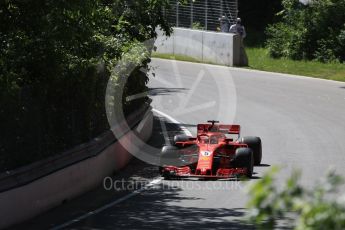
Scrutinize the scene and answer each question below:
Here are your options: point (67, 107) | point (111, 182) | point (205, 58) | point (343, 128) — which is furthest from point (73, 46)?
point (205, 58)

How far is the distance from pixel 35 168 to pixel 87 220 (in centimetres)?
132

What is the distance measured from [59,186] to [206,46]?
83.5ft

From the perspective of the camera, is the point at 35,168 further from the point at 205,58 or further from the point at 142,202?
the point at 205,58

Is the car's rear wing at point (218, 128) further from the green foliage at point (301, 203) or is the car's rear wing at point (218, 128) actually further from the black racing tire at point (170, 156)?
the green foliage at point (301, 203)

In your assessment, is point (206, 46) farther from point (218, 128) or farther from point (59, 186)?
point (59, 186)

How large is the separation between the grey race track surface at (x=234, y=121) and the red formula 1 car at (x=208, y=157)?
0.20 m

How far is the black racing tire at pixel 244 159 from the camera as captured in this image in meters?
14.5

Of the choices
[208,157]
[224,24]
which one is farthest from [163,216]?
[224,24]

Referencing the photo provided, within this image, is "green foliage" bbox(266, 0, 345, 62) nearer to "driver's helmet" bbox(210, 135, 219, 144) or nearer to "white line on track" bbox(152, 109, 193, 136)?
"white line on track" bbox(152, 109, 193, 136)

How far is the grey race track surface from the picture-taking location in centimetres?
1220

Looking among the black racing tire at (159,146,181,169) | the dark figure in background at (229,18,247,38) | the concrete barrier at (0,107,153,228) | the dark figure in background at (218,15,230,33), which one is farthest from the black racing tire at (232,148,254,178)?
the dark figure in background at (218,15,230,33)

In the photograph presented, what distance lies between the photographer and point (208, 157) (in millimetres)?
14766

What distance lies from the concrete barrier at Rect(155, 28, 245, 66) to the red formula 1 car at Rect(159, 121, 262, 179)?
63.3ft

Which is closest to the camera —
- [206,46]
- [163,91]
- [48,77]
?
[48,77]
